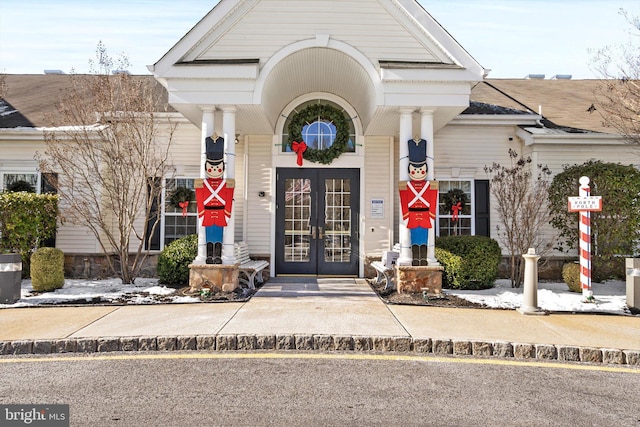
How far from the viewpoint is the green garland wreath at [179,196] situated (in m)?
11.9

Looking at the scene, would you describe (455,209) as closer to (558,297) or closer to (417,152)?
(417,152)

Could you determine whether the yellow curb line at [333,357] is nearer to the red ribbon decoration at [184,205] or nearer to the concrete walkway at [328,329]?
the concrete walkway at [328,329]

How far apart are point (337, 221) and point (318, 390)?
7.65m

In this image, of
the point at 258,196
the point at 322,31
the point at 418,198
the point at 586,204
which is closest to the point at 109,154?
the point at 258,196

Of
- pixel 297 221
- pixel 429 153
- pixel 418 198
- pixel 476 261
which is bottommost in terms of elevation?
pixel 476 261

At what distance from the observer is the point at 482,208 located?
12.1 metres

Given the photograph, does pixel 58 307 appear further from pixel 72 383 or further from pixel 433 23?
pixel 433 23

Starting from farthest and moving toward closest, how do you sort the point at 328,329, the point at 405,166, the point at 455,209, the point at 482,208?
the point at 482,208, the point at 455,209, the point at 405,166, the point at 328,329

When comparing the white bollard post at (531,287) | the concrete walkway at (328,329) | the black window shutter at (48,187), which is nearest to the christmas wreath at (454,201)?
the white bollard post at (531,287)

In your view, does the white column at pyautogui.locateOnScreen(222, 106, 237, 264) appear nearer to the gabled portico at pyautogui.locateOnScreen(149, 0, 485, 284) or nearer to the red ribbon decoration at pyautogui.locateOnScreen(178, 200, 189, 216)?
the gabled portico at pyautogui.locateOnScreen(149, 0, 485, 284)

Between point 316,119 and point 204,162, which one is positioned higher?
point 316,119

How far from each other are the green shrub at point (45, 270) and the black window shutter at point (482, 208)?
10295 mm

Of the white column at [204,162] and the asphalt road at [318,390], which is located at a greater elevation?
the white column at [204,162]

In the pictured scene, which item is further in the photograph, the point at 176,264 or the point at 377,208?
the point at 377,208
